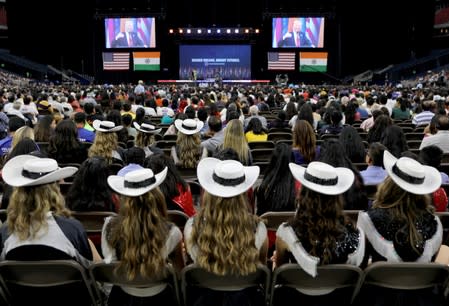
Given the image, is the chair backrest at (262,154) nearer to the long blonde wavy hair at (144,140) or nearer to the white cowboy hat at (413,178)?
the long blonde wavy hair at (144,140)

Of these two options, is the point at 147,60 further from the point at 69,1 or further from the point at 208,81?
the point at 69,1

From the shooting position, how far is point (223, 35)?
35688mm

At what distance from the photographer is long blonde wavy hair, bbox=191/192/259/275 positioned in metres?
2.93

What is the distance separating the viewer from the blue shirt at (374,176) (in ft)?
17.0

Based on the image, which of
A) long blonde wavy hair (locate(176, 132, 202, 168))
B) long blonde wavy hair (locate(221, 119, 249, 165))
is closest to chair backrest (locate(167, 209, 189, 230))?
long blonde wavy hair (locate(221, 119, 249, 165))

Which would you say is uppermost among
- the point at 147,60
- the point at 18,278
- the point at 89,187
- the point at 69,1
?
the point at 69,1

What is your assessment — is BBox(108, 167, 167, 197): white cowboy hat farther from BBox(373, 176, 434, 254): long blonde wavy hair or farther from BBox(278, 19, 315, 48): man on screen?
BBox(278, 19, 315, 48): man on screen

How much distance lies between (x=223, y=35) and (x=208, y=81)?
3493 millimetres

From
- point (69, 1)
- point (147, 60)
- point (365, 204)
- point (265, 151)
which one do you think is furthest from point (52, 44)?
point (365, 204)

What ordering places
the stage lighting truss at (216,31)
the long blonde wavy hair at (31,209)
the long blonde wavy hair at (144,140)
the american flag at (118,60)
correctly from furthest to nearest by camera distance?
the american flag at (118,60) → the stage lighting truss at (216,31) → the long blonde wavy hair at (144,140) → the long blonde wavy hair at (31,209)

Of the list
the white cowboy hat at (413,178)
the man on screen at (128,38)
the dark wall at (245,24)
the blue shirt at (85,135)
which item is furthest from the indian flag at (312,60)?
the white cowboy hat at (413,178)

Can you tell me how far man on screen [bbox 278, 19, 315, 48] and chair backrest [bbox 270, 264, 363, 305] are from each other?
3361cm

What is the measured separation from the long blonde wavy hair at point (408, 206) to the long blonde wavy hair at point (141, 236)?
1.40m

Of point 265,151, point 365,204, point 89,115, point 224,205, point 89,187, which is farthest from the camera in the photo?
point 89,115
